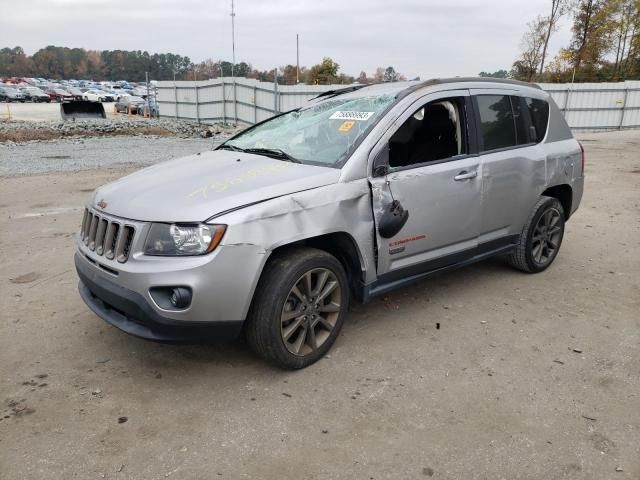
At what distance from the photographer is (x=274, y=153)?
149 inches

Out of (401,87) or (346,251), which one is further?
(401,87)

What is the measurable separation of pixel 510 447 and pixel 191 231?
2.01 metres

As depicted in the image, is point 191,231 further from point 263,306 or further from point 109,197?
point 109,197

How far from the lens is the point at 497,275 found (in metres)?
5.11

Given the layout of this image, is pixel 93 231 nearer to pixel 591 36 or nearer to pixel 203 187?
pixel 203 187

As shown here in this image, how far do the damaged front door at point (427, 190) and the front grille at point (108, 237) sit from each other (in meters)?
1.58

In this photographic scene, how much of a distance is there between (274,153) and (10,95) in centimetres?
5476

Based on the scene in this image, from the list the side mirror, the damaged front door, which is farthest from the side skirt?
the side mirror

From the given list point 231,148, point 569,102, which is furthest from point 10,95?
point 231,148

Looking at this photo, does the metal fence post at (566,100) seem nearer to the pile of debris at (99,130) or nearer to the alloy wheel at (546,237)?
the pile of debris at (99,130)

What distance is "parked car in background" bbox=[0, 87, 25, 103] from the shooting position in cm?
4797

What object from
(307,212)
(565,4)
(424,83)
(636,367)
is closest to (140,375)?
(307,212)

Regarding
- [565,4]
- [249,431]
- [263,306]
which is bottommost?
[249,431]

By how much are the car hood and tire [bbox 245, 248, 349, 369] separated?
17.1 inches
